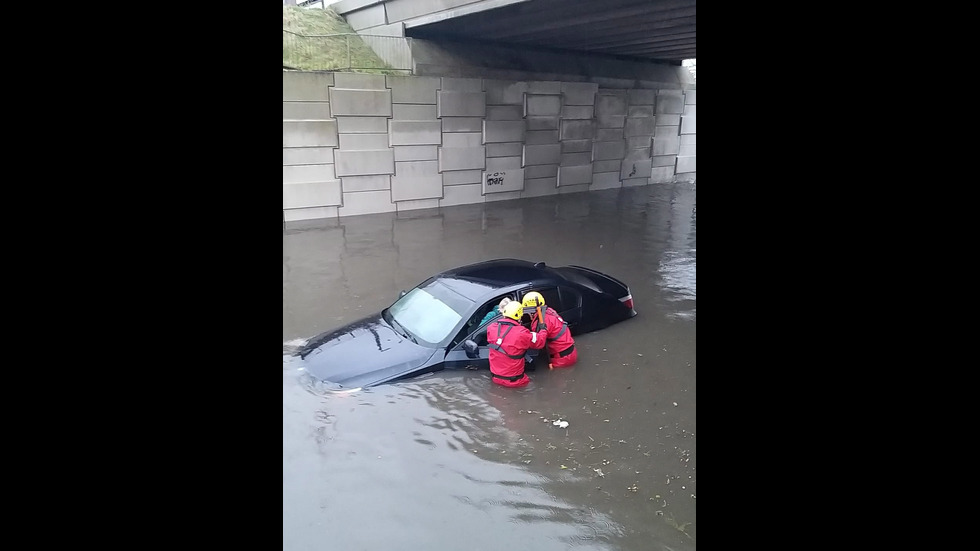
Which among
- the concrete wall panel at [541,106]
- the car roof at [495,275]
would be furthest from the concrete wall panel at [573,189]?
the car roof at [495,275]

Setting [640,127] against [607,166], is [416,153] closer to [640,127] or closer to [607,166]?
[607,166]

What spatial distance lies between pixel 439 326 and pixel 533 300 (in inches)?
45.8

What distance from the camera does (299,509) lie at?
5160mm

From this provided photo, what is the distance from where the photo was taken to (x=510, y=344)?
691 centimetres

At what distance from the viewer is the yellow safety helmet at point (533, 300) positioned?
23.8ft

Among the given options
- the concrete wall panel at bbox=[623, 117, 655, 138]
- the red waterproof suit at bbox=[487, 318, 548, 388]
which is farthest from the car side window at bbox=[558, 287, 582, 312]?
the concrete wall panel at bbox=[623, 117, 655, 138]

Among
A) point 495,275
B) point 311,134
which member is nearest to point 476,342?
point 495,275

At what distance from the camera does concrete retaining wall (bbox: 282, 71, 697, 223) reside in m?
16.6

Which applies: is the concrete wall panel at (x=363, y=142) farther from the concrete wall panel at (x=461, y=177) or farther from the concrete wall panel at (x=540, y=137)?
the concrete wall panel at (x=540, y=137)
